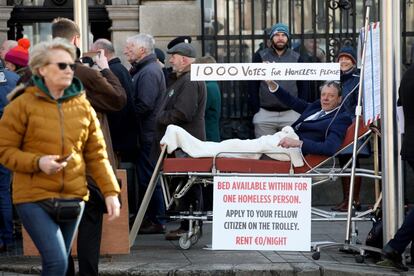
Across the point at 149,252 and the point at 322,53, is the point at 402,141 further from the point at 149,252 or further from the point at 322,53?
the point at 322,53

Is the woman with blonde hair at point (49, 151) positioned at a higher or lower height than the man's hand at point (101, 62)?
lower

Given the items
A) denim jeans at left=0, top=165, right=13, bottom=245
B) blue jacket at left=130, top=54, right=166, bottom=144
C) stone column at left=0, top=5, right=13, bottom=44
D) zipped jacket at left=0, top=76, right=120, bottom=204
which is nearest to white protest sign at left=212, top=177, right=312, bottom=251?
blue jacket at left=130, top=54, right=166, bottom=144

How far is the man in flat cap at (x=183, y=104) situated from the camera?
11.1 metres

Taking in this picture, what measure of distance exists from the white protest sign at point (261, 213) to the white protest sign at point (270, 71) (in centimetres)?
83

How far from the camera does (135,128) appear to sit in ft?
38.2

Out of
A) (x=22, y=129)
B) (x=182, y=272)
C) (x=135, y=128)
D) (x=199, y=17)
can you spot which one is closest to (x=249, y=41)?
(x=199, y=17)

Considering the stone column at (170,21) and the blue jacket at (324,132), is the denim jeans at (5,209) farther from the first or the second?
the stone column at (170,21)

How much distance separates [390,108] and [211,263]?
1838 millimetres

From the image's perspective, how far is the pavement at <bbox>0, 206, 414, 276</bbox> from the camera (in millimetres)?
9445

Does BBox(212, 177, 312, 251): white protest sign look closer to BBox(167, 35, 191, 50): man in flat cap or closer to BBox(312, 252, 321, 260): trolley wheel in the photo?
BBox(312, 252, 321, 260): trolley wheel

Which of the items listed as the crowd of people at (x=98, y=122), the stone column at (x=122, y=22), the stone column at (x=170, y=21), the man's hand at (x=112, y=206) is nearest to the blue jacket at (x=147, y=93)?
the crowd of people at (x=98, y=122)

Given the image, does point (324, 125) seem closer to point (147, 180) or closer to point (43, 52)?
point (147, 180)

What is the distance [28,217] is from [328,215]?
405cm

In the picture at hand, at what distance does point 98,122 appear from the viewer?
7391mm
